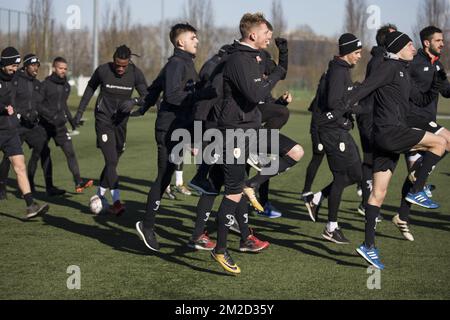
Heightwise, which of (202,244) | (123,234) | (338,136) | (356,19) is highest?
(356,19)

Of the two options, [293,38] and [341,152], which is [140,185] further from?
[293,38]

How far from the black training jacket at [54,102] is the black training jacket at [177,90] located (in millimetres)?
4864

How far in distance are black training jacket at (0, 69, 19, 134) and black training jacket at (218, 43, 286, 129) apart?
3906 mm

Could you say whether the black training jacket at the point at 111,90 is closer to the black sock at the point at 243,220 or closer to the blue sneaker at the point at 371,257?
the black sock at the point at 243,220

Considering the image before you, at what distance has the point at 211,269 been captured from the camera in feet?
24.1

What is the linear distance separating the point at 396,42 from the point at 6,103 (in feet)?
17.3

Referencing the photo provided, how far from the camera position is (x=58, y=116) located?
1288 cm

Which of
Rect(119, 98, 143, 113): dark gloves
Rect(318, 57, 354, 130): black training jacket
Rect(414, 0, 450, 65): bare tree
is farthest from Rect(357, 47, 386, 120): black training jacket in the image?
Rect(414, 0, 450, 65): bare tree

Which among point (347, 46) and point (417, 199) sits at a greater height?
point (347, 46)

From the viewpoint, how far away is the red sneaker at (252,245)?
26.5 ft

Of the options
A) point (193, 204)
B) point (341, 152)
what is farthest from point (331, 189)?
point (193, 204)

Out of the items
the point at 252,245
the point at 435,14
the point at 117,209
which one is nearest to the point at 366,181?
the point at 252,245

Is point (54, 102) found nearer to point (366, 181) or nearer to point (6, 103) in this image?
point (6, 103)
